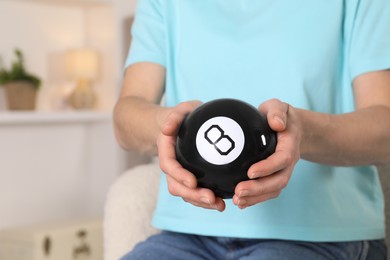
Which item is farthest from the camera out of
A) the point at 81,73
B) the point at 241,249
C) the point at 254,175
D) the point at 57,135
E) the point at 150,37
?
the point at 57,135

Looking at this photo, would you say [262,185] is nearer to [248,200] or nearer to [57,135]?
[248,200]

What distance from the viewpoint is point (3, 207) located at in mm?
3875

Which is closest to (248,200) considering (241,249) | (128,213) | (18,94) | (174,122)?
Answer: (174,122)

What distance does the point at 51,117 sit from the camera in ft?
12.4

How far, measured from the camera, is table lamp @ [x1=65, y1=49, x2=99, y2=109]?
3.96 meters

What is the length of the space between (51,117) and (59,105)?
24 cm

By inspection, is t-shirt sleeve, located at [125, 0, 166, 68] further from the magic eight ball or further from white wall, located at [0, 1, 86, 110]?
white wall, located at [0, 1, 86, 110]

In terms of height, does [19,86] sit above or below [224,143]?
below

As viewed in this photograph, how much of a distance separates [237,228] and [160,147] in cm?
29

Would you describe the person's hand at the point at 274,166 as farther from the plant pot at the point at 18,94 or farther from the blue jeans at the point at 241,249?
the plant pot at the point at 18,94

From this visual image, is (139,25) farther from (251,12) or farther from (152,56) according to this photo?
(251,12)

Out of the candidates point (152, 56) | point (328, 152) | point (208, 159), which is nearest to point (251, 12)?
point (152, 56)

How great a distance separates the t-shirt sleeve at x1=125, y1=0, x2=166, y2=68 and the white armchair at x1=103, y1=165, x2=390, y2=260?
273 millimetres

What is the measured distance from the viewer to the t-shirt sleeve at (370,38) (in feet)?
3.71
